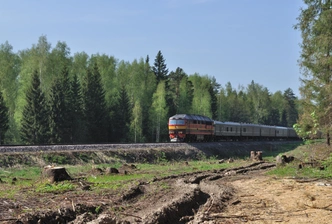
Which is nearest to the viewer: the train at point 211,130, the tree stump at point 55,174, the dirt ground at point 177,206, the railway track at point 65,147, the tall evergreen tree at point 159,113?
the dirt ground at point 177,206

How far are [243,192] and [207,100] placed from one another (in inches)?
2390

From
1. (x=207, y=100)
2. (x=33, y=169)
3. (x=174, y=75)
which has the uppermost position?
(x=174, y=75)

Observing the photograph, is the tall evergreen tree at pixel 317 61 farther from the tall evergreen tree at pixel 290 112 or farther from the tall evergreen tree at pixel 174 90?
the tall evergreen tree at pixel 290 112

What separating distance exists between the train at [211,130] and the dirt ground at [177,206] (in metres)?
27.0

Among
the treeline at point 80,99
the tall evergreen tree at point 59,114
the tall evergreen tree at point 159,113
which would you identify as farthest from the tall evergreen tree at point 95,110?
the tall evergreen tree at point 159,113

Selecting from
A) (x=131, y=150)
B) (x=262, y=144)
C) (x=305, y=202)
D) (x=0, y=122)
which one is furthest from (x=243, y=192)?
(x=262, y=144)

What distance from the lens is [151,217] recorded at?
847cm

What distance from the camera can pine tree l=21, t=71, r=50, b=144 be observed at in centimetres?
4291

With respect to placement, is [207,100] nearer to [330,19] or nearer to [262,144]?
[262,144]

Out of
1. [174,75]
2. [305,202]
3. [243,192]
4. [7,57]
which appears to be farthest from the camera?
[174,75]

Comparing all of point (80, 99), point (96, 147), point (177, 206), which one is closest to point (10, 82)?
point (80, 99)

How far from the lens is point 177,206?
32.0 ft

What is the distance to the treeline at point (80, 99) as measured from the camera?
43.7 meters

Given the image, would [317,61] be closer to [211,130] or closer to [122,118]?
[211,130]
